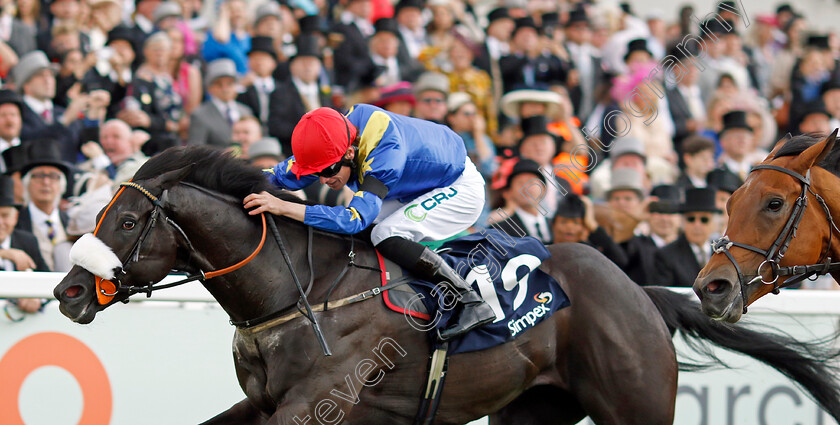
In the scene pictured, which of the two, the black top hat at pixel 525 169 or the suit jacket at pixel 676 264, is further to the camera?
the black top hat at pixel 525 169

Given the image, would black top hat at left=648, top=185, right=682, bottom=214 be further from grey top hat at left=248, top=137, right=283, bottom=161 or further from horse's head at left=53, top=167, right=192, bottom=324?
horse's head at left=53, top=167, right=192, bottom=324

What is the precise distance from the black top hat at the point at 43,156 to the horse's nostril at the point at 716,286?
4461mm

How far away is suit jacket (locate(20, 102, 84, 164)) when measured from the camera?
278 inches

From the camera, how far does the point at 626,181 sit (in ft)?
24.3

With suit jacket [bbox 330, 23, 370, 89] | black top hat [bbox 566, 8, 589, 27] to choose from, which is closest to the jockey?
suit jacket [bbox 330, 23, 370, 89]

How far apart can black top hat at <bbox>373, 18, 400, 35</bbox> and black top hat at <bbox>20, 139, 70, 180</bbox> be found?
3.93 metres

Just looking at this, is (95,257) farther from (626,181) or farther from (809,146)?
(626,181)

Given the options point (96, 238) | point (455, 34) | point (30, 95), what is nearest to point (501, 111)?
point (455, 34)

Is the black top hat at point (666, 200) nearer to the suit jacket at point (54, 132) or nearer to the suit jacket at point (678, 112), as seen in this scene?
the suit jacket at point (678, 112)

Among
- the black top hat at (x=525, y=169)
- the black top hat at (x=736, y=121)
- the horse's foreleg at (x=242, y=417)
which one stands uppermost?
the black top hat at (x=736, y=121)

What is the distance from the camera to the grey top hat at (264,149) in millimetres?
6926

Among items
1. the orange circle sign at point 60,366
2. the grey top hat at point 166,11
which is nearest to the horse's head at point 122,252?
the orange circle sign at point 60,366

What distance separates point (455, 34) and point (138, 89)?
355 centimetres

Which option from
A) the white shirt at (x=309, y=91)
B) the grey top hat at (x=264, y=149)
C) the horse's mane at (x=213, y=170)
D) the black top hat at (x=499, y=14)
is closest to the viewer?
the horse's mane at (x=213, y=170)
